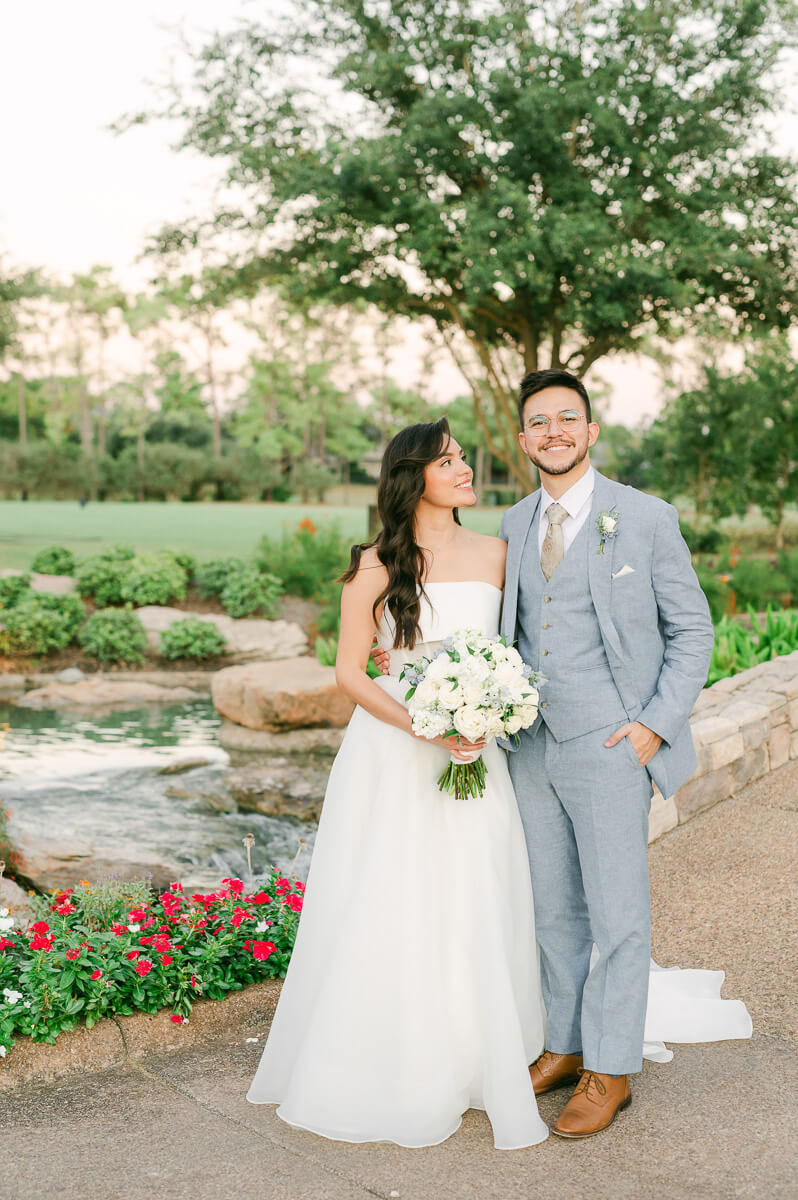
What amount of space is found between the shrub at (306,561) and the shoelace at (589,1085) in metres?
13.7

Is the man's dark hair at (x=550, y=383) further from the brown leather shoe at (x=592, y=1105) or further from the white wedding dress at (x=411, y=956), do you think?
the brown leather shoe at (x=592, y=1105)

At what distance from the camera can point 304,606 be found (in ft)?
54.5

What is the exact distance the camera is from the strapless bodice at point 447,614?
323 centimetres

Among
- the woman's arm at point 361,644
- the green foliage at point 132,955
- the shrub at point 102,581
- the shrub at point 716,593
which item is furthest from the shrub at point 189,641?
the woman's arm at point 361,644

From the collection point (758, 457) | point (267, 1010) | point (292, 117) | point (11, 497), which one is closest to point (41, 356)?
point (11, 497)

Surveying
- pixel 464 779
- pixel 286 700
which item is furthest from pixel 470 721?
pixel 286 700

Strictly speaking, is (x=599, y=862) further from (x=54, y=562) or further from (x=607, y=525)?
(x=54, y=562)

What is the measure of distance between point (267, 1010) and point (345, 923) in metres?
0.93

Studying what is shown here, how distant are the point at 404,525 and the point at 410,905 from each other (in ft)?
3.75

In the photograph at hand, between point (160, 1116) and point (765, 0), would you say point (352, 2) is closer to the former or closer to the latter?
point (765, 0)

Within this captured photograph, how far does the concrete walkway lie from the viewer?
8.79ft

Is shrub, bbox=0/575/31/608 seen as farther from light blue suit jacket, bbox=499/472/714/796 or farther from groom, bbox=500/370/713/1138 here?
light blue suit jacket, bbox=499/472/714/796

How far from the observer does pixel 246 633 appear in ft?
50.3

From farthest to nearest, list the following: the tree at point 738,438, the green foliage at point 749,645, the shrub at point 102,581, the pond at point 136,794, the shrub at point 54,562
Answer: the tree at point 738,438, the shrub at point 54,562, the shrub at point 102,581, the green foliage at point 749,645, the pond at point 136,794
